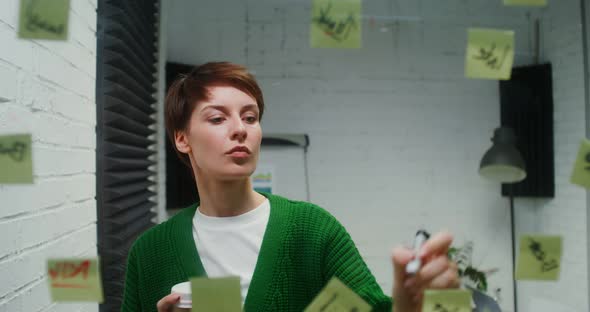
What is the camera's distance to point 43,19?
481 mm

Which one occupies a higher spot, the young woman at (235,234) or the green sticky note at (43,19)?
the green sticky note at (43,19)

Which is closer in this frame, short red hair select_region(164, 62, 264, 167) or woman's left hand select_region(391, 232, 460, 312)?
woman's left hand select_region(391, 232, 460, 312)

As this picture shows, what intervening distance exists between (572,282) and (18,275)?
1243 mm

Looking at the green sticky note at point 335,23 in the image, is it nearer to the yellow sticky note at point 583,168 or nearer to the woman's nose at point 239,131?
the woman's nose at point 239,131

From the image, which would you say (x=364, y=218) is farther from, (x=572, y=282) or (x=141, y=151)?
(x=141, y=151)

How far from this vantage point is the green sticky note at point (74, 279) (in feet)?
1.67

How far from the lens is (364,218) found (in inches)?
56.6

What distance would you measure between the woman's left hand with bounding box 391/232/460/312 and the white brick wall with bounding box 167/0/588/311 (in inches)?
34.7

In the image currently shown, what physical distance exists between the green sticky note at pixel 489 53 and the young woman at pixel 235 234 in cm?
28

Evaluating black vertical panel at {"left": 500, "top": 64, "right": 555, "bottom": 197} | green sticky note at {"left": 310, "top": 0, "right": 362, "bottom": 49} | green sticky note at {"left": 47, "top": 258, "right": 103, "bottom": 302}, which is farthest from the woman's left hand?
black vertical panel at {"left": 500, "top": 64, "right": 555, "bottom": 197}

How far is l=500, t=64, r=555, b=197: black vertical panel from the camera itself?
1387 millimetres

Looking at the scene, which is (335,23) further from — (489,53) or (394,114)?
(394,114)

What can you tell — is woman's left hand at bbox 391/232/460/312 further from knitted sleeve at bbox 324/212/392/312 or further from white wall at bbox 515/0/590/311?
white wall at bbox 515/0/590/311

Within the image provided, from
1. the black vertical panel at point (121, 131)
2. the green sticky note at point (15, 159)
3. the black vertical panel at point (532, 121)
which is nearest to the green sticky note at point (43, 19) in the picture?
the green sticky note at point (15, 159)
